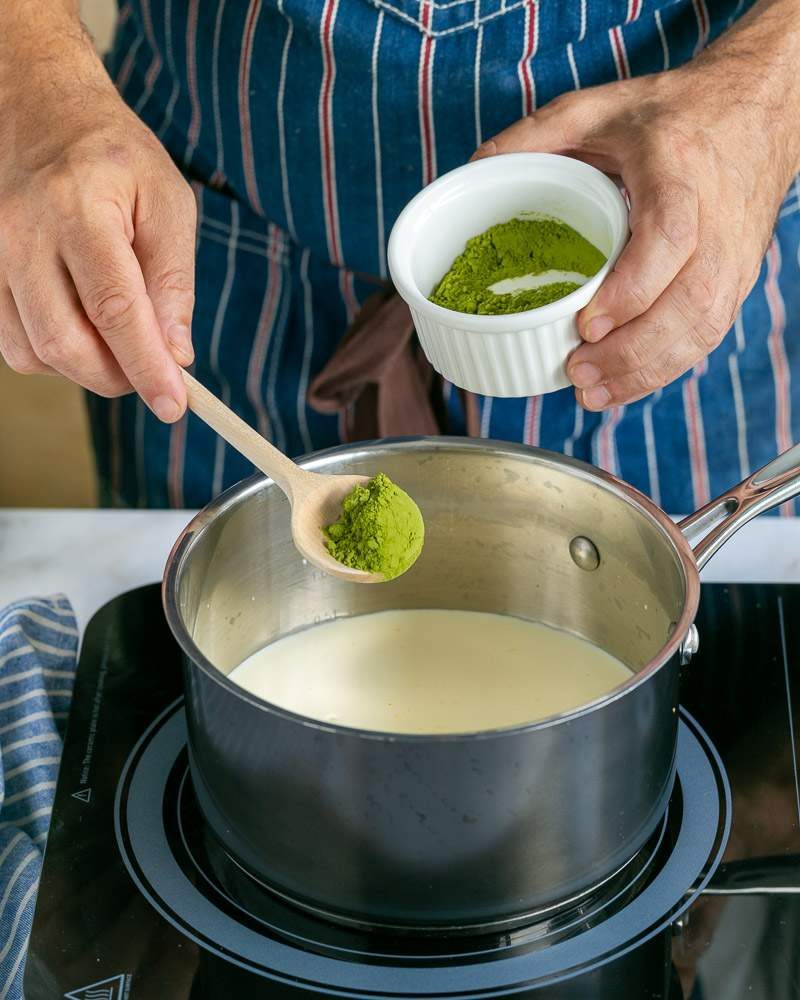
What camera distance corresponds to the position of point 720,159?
821 mm

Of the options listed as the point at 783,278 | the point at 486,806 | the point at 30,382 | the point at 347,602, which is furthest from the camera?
the point at 30,382

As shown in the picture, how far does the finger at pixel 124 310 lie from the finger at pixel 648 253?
239 millimetres

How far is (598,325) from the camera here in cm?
74

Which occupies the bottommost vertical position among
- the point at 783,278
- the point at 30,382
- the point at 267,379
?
the point at 30,382

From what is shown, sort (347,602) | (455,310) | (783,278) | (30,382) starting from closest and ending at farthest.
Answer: (455,310) → (347,602) → (783,278) → (30,382)

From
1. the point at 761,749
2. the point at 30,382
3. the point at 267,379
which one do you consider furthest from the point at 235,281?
the point at 30,382

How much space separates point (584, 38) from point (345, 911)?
65 centimetres

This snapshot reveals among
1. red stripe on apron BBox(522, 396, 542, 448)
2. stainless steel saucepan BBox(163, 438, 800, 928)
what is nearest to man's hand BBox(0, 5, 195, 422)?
stainless steel saucepan BBox(163, 438, 800, 928)

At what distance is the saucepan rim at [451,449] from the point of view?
23.1 inches

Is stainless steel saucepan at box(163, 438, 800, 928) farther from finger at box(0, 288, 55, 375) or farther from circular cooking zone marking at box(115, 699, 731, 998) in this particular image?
finger at box(0, 288, 55, 375)

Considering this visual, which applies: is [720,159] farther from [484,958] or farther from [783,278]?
[484,958]

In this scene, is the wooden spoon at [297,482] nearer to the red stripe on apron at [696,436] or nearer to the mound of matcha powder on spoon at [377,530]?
the mound of matcha powder on spoon at [377,530]

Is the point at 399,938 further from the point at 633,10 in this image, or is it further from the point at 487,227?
the point at 633,10

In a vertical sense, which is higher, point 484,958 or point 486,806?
point 486,806
